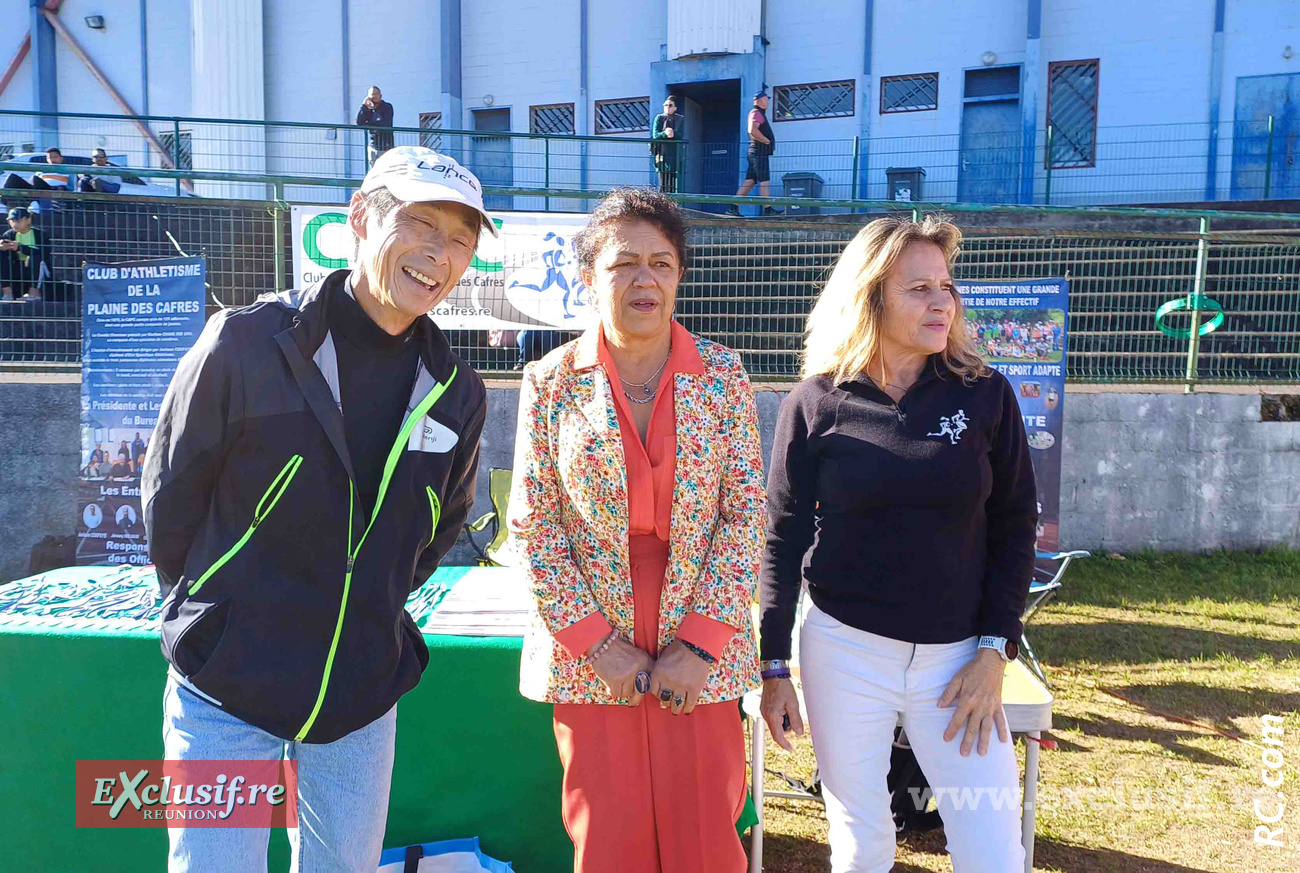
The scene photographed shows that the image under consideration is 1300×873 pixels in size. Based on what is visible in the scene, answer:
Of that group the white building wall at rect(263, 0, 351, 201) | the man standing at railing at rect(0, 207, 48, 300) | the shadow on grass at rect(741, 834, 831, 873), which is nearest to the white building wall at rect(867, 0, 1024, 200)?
the white building wall at rect(263, 0, 351, 201)

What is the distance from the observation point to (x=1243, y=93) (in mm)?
14016

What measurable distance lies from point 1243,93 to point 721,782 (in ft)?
52.6

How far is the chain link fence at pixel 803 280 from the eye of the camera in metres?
6.37

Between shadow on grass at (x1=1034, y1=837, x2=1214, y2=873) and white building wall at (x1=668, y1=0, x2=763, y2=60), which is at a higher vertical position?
white building wall at (x1=668, y1=0, x2=763, y2=60)

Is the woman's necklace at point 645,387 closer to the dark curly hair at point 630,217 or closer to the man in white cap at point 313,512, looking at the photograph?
the dark curly hair at point 630,217

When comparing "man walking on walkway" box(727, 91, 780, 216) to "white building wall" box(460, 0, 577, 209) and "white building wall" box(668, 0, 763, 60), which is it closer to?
"white building wall" box(668, 0, 763, 60)

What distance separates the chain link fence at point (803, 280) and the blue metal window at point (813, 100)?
883cm

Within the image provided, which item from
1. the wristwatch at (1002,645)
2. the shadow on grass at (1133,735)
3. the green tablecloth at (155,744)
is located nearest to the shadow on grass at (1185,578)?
the shadow on grass at (1133,735)

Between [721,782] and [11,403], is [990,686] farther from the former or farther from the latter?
[11,403]

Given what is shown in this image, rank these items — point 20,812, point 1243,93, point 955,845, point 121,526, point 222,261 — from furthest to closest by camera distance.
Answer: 1. point 1243,93
2. point 222,261
3. point 121,526
4. point 20,812
5. point 955,845

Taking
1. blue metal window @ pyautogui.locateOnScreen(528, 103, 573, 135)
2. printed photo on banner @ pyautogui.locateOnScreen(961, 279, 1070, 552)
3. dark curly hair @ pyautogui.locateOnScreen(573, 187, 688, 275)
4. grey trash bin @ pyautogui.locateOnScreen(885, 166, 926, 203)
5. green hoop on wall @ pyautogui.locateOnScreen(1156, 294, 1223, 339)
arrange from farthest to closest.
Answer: blue metal window @ pyautogui.locateOnScreen(528, 103, 573, 135)
grey trash bin @ pyautogui.locateOnScreen(885, 166, 926, 203)
green hoop on wall @ pyautogui.locateOnScreen(1156, 294, 1223, 339)
printed photo on banner @ pyautogui.locateOnScreen(961, 279, 1070, 552)
dark curly hair @ pyautogui.locateOnScreen(573, 187, 688, 275)

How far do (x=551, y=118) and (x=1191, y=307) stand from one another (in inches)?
516

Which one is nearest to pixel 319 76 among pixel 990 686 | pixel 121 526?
pixel 121 526

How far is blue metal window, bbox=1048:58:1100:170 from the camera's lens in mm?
14766
